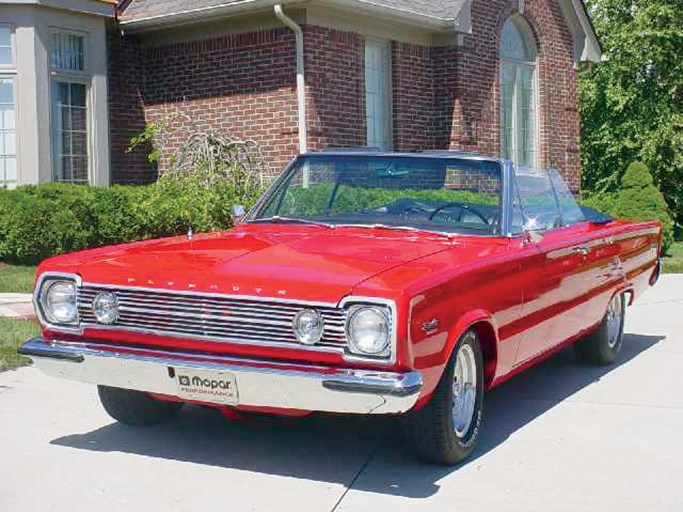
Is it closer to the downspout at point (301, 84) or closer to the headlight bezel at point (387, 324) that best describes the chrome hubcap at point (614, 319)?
the headlight bezel at point (387, 324)

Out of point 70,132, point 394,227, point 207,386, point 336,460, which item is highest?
point 70,132

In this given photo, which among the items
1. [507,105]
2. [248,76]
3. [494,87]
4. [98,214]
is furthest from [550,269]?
[507,105]

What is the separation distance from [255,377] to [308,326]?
1.08 feet

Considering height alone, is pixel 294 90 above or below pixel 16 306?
above

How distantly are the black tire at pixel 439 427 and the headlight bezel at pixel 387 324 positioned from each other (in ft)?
1.62

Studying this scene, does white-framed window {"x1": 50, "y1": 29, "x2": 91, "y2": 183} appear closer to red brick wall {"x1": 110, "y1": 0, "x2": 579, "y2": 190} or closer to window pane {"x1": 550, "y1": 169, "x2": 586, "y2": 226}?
red brick wall {"x1": 110, "y1": 0, "x2": 579, "y2": 190}

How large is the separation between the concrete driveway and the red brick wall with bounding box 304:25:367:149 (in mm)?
7895

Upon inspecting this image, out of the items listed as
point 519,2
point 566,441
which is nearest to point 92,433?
point 566,441

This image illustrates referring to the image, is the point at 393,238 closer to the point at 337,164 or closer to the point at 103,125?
the point at 337,164

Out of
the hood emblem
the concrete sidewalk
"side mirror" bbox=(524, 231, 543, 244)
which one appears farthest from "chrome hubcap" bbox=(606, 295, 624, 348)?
the concrete sidewalk

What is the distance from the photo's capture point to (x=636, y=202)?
19344 mm

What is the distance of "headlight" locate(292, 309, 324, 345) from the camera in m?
4.73

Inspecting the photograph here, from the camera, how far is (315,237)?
234 inches

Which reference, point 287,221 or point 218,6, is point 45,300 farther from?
point 218,6
